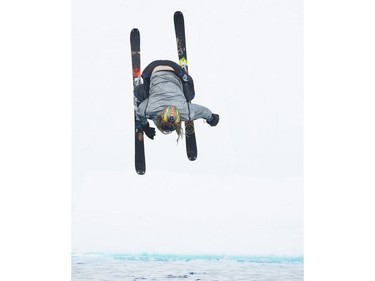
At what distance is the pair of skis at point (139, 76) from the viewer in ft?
19.5

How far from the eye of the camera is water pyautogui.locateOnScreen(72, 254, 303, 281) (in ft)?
19.9

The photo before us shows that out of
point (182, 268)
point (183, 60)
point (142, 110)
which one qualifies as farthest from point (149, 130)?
point (182, 268)

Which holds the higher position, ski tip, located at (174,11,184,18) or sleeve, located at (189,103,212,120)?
ski tip, located at (174,11,184,18)

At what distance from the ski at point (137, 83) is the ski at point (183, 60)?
0.40 meters

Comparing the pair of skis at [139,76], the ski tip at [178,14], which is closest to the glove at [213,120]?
the pair of skis at [139,76]

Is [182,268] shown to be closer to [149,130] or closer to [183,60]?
[149,130]

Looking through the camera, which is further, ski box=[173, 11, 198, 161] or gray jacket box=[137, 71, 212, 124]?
ski box=[173, 11, 198, 161]

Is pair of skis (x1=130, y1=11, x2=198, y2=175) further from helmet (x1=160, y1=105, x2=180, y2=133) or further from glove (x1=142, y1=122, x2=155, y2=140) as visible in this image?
helmet (x1=160, y1=105, x2=180, y2=133)

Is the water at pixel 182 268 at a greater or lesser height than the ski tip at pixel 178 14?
lesser

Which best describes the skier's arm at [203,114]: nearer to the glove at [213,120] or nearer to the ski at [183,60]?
the glove at [213,120]

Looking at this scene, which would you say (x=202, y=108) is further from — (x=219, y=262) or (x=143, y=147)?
(x=219, y=262)

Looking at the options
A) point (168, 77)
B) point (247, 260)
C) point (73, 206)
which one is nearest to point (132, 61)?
point (168, 77)

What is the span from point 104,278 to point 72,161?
1239 millimetres

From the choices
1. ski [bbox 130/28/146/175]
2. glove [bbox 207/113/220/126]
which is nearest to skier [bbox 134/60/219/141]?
glove [bbox 207/113/220/126]
